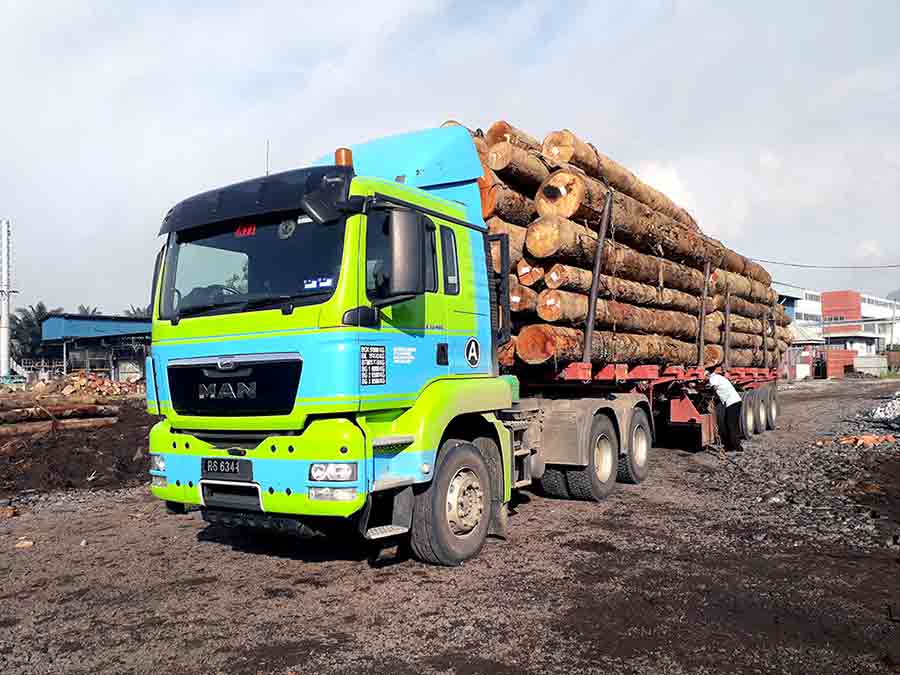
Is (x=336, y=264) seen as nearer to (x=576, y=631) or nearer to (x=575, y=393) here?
(x=576, y=631)

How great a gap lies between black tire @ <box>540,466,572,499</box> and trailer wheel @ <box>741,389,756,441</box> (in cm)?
699

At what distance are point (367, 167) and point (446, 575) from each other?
3898 millimetres

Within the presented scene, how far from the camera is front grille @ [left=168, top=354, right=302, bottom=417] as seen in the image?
484cm

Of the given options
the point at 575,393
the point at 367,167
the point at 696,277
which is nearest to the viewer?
the point at 367,167

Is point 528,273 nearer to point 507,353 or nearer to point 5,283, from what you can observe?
point 507,353

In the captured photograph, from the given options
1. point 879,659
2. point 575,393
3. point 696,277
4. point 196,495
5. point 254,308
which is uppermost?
point 696,277

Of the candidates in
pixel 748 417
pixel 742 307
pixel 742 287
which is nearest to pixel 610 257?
pixel 742 287

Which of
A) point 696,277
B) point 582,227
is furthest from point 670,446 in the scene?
point 582,227

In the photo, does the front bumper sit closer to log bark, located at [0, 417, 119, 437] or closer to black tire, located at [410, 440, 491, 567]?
black tire, located at [410, 440, 491, 567]

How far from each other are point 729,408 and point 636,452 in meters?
4.18

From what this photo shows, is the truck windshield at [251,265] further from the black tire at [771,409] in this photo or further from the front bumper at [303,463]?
the black tire at [771,409]

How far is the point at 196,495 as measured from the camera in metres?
5.24

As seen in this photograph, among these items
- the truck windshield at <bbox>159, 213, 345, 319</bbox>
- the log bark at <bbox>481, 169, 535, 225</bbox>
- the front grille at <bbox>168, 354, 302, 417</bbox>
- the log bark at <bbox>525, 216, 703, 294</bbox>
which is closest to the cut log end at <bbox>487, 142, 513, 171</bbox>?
the log bark at <bbox>481, 169, 535, 225</bbox>

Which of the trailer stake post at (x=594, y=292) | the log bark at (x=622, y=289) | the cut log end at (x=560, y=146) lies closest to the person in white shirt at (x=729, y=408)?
the log bark at (x=622, y=289)
